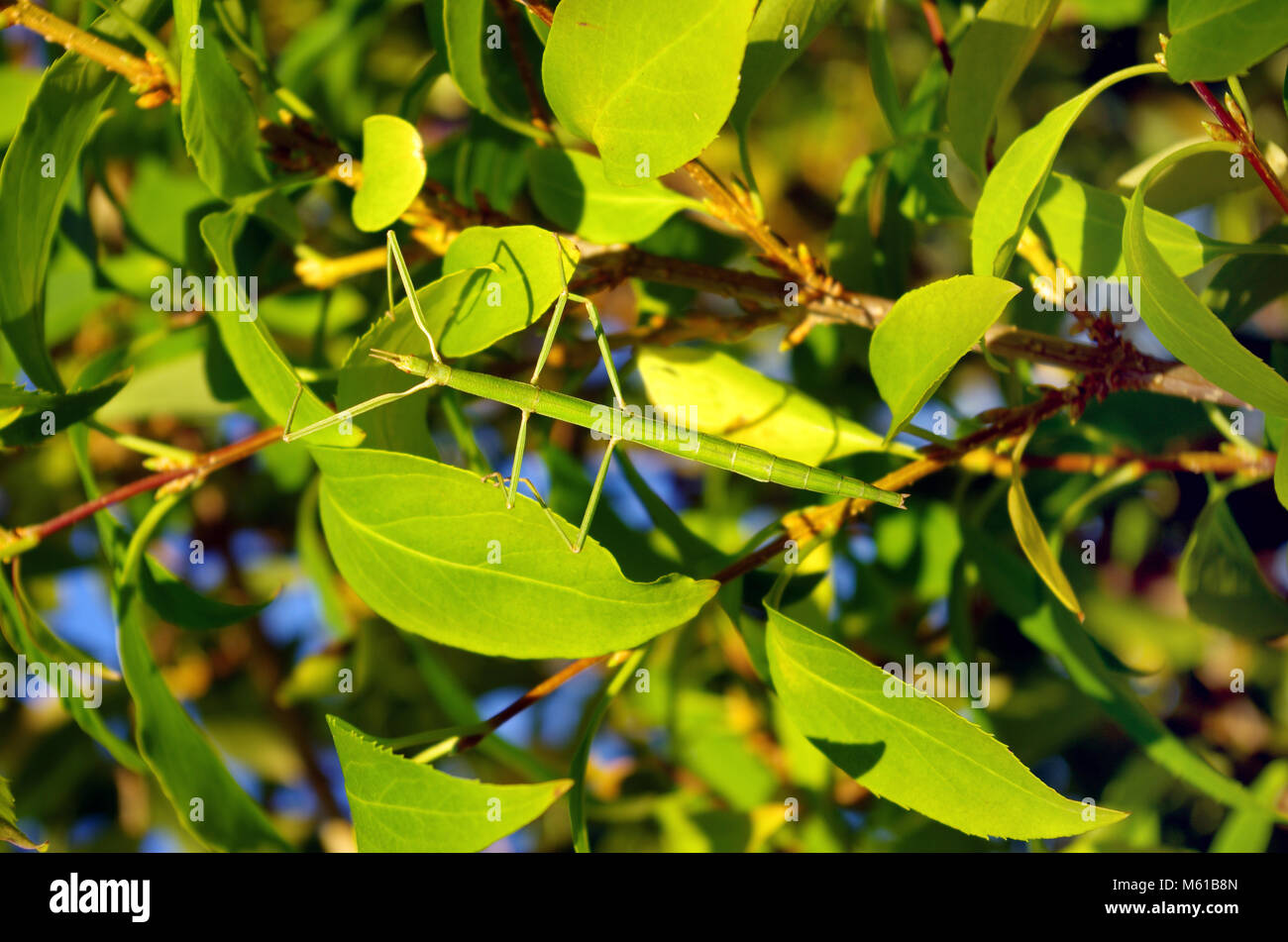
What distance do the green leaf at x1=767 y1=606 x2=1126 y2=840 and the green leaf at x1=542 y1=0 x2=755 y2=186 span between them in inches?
18.0

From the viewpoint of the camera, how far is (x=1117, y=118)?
8.25 ft

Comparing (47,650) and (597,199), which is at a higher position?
(597,199)

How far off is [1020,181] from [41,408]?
39.9 inches

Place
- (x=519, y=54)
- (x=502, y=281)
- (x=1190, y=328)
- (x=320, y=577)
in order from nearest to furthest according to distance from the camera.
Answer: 1. (x=1190, y=328)
2. (x=502, y=281)
3. (x=519, y=54)
4. (x=320, y=577)

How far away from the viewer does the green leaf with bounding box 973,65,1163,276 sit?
77 cm

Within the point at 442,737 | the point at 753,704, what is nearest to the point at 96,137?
the point at 442,737

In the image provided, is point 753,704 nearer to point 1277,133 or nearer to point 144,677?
point 144,677

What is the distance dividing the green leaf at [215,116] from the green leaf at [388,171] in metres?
0.12

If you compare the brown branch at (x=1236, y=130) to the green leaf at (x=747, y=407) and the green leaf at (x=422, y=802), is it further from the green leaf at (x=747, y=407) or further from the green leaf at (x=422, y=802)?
the green leaf at (x=422, y=802)

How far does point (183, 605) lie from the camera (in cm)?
115

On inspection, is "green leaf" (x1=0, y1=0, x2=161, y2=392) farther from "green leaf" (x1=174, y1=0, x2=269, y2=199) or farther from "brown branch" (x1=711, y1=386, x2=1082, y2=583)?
"brown branch" (x1=711, y1=386, x2=1082, y2=583)

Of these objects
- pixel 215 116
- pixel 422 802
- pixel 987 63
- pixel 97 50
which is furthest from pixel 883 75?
pixel 422 802

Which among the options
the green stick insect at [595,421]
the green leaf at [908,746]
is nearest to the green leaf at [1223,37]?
the green stick insect at [595,421]

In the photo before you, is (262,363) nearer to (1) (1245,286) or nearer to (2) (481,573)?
(2) (481,573)
